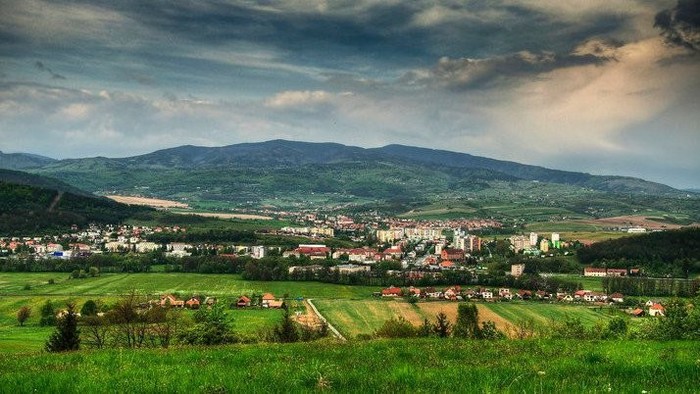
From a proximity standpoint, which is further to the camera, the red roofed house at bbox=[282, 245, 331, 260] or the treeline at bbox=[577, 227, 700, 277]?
the red roofed house at bbox=[282, 245, 331, 260]

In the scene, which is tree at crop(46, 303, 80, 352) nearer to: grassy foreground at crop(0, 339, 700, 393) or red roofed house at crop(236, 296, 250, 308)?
grassy foreground at crop(0, 339, 700, 393)

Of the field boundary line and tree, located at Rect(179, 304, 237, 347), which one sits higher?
tree, located at Rect(179, 304, 237, 347)

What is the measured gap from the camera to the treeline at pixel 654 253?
483 ft

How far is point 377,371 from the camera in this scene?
9.11 meters

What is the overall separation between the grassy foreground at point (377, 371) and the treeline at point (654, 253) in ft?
510

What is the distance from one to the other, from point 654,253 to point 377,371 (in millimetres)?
175069

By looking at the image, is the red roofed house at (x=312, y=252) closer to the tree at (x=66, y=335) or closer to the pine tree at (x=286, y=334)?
the pine tree at (x=286, y=334)

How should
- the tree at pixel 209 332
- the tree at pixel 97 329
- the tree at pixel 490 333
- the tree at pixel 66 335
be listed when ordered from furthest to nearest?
the tree at pixel 97 329 < the tree at pixel 209 332 < the tree at pixel 66 335 < the tree at pixel 490 333

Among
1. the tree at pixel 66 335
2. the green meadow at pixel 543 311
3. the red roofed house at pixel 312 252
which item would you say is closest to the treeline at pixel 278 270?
the red roofed house at pixel 312 252

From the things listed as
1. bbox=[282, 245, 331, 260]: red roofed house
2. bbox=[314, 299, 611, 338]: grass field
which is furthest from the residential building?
bbox=[282, 245, 331, 260]: red roofed house

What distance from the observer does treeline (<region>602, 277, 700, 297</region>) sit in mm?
115500

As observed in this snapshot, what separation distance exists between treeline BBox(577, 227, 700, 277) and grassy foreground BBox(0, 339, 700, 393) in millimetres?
155316

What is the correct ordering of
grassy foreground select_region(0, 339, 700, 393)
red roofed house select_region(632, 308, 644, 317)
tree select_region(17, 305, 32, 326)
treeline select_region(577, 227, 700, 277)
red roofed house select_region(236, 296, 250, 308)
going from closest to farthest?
grassy foreground select_region(0, 339, 700, 393), tree select_region(17, 305, 32, 326), red roofed house select_region(632, 308, 644, 317), red roofed house select_region(236, 296, 250, 308), treeline select_region(577, 227, 700, 277)

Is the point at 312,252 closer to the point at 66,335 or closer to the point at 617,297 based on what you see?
the point at 617,297
